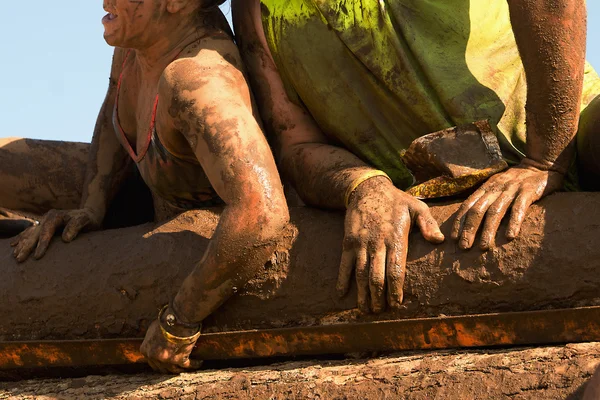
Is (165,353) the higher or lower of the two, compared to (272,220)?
lower

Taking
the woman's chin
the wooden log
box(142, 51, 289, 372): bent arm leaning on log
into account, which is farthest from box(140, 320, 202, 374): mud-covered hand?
the woman's chin

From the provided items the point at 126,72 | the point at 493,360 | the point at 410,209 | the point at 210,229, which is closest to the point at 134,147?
the point at 126,72

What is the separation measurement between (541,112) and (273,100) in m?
0.99

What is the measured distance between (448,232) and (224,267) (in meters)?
0.70

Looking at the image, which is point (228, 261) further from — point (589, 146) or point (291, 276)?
point (589, 146)

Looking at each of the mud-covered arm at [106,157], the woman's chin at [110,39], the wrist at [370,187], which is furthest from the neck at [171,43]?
the wrist at [370,187]

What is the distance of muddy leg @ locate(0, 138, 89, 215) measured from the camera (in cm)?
489

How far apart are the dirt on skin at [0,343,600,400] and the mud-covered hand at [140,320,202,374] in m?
0.03

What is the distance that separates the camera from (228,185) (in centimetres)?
382

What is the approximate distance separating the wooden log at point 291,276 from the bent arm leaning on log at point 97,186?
0.07 m

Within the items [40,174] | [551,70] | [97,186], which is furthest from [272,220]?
[40,174]

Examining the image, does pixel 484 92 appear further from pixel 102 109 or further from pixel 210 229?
pixel 102 109

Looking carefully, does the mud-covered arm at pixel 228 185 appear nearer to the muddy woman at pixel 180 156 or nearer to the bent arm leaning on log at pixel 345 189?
the muddy woman at pixel 180 156

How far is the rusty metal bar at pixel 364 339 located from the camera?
11.6 ft
